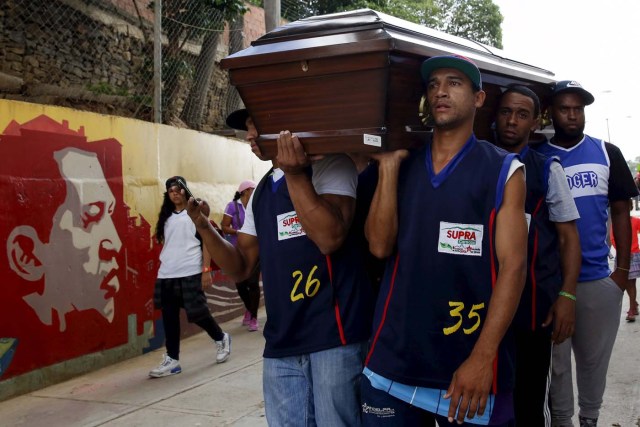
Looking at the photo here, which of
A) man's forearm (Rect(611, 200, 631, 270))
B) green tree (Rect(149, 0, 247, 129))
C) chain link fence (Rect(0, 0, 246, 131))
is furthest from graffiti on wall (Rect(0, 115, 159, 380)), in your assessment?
man's forearm (Rect(611, 200, 631, 270))

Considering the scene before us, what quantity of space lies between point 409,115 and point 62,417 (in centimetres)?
372

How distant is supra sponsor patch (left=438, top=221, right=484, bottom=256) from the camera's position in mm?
2096

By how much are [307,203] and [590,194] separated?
158cm

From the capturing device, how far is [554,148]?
3307 millimetres

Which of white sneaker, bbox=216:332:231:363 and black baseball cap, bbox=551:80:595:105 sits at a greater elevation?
black baseball cap, bbox=551:80:595:105

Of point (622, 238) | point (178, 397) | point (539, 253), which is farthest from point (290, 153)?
point (178, 397)

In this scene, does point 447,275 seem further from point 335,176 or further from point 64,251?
point 64,251

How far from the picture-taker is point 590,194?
3227 mm

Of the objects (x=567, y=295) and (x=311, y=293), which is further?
(x=567, y=295)

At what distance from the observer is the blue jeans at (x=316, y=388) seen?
2.47 meters

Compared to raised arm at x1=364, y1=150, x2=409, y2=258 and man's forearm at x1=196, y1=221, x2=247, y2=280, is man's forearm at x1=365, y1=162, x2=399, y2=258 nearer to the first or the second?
raised arm at x1=364, y1=150, x2=409, y2=258

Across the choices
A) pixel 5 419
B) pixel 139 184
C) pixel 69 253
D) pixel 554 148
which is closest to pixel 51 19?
pixel 139 184

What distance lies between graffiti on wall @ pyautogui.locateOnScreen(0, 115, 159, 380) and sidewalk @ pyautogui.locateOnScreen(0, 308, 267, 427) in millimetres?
305

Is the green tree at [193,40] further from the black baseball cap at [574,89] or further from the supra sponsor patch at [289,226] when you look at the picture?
the supra sponsor patch at [289,226]
